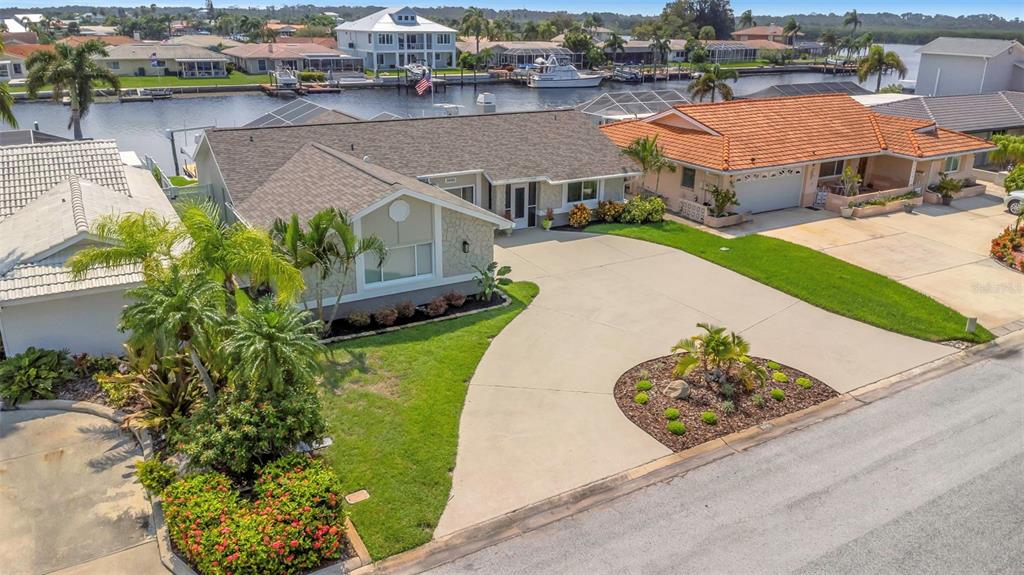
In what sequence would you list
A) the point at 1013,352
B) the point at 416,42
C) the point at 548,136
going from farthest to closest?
the point at 416,42 < the point at 548,136 < the point at 1013,352

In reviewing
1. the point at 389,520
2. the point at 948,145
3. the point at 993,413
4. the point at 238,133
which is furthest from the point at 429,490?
the point at 948,145

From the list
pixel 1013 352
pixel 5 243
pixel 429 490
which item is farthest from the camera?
pixel 1013 352

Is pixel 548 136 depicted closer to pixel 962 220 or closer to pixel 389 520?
pixel 962 220

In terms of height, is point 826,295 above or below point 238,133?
below

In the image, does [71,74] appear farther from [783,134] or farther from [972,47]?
[972,47]

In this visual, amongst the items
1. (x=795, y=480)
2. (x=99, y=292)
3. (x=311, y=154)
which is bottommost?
(x=795, y=480)

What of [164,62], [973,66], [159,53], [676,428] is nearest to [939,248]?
[676,428]

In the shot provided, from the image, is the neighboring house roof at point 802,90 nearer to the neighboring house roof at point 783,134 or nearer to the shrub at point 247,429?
the neighboring house roof at point 783,134
